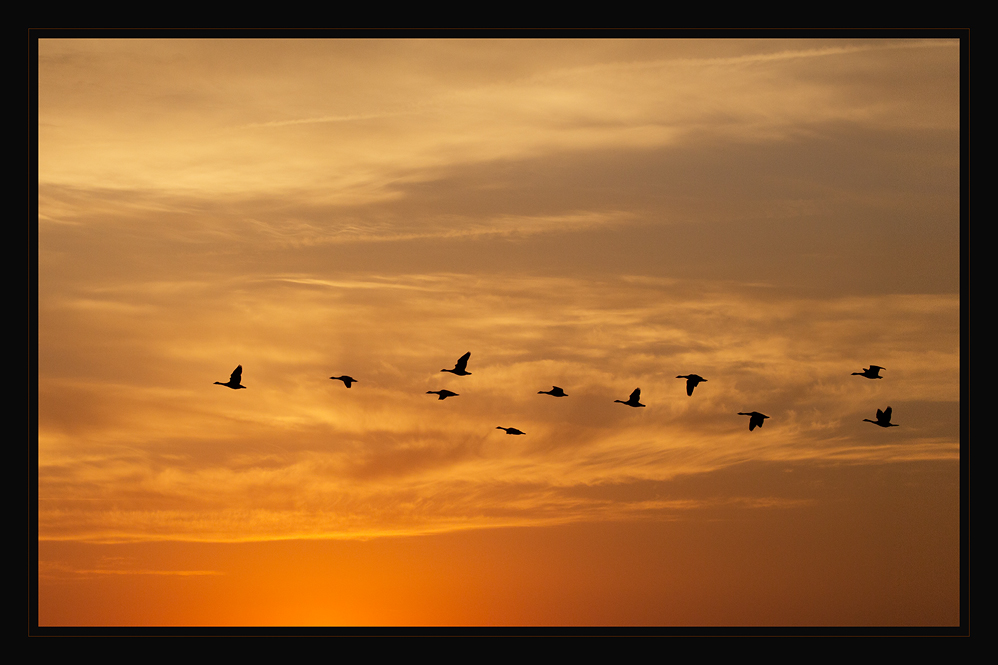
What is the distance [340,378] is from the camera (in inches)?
3012

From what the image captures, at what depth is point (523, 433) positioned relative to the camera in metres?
88.1

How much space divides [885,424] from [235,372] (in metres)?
42.5
